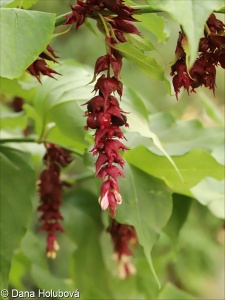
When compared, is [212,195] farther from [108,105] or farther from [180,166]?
[108,105]

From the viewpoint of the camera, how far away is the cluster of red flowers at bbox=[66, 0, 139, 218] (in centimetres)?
50

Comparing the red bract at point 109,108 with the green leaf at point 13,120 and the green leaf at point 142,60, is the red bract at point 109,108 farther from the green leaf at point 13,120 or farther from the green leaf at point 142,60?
the green leaf at point 13,120

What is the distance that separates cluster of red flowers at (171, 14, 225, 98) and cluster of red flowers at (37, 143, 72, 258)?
324 millimetres

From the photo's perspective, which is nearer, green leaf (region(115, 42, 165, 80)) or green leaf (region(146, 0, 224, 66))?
green leaf (region(146, 0, 224, 66))

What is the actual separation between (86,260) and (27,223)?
0.32 meters

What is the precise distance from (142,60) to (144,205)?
0.24m

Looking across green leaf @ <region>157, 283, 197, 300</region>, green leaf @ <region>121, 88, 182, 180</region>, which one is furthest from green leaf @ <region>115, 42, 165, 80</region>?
green leaf @ <region>157, 283, 197, 300</region>

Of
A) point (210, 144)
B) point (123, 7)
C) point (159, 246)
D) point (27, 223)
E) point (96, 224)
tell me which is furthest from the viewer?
point (159, 246)

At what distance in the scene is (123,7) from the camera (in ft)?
1.73

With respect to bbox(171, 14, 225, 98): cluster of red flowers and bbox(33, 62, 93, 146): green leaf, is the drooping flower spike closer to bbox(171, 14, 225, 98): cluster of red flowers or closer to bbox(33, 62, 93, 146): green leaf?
bbox(171, 14, 225, 98): cluster of red flowers

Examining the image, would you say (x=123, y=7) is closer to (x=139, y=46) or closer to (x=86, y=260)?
(x=139, y=46)

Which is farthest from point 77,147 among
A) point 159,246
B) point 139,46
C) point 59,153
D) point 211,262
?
point 211,262

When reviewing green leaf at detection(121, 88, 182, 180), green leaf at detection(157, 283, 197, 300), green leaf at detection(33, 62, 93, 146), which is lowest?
green leaf at detection(157, 283, 197, 300)

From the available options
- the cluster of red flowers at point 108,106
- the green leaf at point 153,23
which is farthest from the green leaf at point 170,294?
the cluster of red flowers at point 108,106
